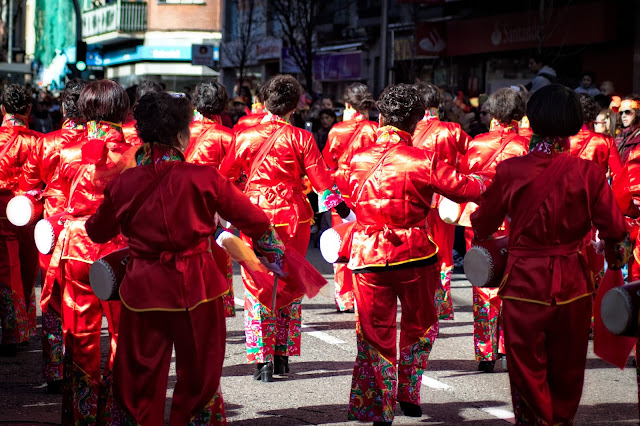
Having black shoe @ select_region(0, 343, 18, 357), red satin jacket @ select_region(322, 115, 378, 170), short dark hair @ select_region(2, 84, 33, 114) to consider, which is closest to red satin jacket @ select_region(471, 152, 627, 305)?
short dark hair @ select_region(2, 84, 33, 114)

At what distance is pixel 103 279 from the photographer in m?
5.06

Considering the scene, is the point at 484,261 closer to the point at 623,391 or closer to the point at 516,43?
the point at 623,391

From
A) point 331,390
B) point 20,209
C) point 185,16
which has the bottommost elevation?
point 331,390

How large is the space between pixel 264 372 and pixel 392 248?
73.8 inches

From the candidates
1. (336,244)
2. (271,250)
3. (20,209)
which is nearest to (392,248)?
(336,244)

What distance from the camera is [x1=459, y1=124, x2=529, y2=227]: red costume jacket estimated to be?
8.18 metres

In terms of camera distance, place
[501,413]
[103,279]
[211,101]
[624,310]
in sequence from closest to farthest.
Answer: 1. [624,310]
2. [103,279]
3. [501,413]
4. [211,101]

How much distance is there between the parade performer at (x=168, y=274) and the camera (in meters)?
4.85

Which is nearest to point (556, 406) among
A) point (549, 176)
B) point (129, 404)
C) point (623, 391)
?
point (549, 176)

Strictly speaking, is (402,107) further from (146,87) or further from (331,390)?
(146,87)

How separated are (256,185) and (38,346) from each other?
2427 mm

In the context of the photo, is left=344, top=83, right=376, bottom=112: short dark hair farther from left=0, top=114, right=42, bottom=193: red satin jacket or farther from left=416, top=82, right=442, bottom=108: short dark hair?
left=0, top=114, right=42, bottom=193: red satin jacket

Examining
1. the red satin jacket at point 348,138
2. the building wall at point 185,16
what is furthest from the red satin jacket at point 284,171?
the building wall at point 185,16

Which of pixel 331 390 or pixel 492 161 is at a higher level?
pixel 492 161
